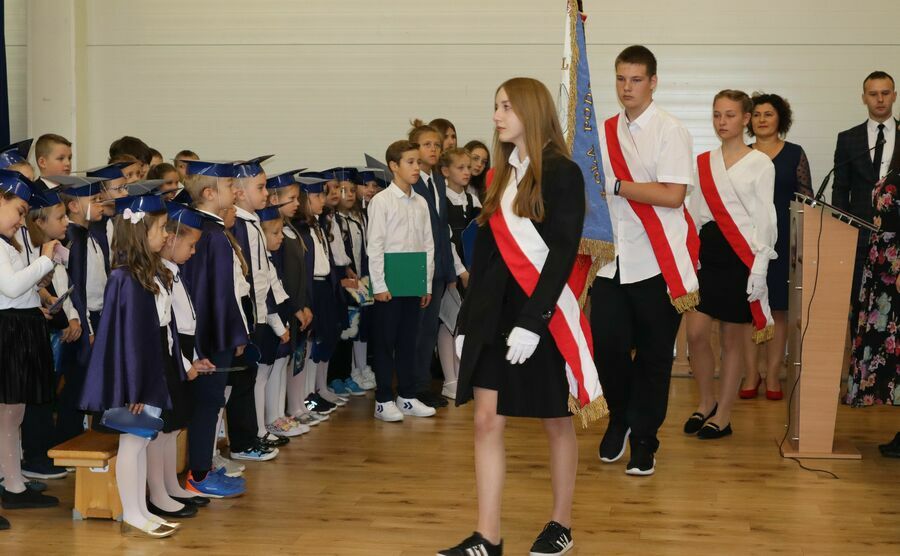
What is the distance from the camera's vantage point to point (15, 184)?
416 cm

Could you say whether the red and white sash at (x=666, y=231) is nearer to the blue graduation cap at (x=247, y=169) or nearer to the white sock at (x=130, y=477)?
the blue graduation cap at (x=247, y=169)

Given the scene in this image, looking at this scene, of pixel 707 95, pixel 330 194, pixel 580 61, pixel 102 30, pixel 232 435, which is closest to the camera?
pixel 580 61

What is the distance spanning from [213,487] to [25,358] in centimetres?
88

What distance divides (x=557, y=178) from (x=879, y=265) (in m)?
Answer: 2.38

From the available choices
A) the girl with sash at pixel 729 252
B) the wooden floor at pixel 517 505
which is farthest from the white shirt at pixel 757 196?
the wooden floor at pixel 517 505

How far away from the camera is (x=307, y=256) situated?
563cm

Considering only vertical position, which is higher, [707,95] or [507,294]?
[707,95]

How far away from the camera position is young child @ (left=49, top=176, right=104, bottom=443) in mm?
4707

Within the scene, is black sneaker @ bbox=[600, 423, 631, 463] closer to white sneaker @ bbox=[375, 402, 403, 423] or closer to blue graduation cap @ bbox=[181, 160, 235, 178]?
white sneaker @ bbox=[375, 402, 403, 423]

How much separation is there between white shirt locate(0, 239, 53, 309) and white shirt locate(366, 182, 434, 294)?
2.04m

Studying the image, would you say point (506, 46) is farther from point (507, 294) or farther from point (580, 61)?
point (507, 294)

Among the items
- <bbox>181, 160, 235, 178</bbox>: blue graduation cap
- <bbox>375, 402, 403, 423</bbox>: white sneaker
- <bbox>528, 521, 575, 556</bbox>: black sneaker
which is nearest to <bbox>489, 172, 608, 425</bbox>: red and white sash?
<bbox>528, 521, 575, 556</bbox>: black sneaker

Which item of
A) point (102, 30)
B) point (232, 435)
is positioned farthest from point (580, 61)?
point (102, 30)

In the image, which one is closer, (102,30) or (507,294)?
(507,294)
